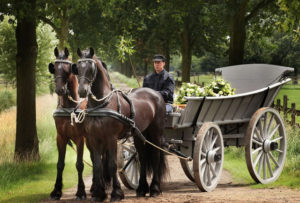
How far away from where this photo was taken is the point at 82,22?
27625 millimetres

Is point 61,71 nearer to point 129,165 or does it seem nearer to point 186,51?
point 129,165

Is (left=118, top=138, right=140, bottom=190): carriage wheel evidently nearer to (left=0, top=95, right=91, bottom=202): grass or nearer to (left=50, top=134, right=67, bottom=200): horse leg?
(left=50, top=134, right=67, bottom=200): horse leg

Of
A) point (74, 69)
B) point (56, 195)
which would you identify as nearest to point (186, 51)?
point (56, 195)

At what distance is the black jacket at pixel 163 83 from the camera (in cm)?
855

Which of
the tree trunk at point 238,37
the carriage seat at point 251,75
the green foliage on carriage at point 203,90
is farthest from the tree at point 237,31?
the green foliage on carriage at point 203,90

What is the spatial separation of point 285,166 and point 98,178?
16.2 ft

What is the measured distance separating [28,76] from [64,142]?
3680 millimetres

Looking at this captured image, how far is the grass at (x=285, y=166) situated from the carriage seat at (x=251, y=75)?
1778 mm

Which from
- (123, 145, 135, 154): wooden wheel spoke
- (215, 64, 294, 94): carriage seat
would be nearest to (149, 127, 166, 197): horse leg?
(123, 145, 135, 154): wooden wheel spoke

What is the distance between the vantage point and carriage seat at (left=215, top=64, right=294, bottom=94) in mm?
10656

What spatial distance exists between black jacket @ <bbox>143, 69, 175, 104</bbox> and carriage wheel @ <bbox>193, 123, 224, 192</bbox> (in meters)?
0.91

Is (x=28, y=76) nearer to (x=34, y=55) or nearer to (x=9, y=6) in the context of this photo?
(x=34, y=55)

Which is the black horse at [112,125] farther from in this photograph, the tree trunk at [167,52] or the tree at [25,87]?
the tree trunk at [167,52]

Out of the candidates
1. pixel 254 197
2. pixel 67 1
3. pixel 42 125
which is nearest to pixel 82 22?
pixel 42 125
